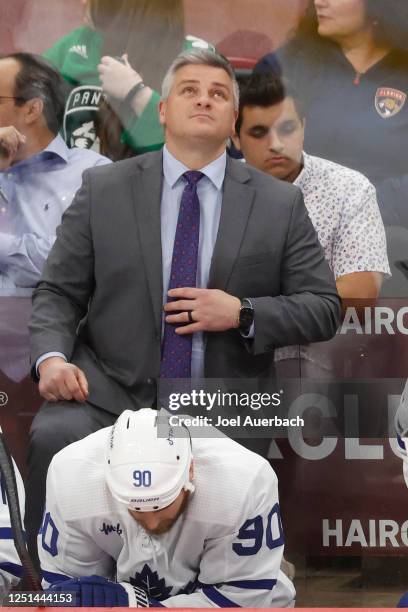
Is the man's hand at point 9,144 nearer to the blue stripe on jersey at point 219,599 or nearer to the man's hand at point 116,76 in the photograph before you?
the man's hand at point 116,76

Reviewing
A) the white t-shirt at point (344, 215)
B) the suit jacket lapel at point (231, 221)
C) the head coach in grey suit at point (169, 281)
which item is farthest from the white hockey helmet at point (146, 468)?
the white t-shirt at point (344, 215)

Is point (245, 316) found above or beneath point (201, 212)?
beneath

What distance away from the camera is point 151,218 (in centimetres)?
336

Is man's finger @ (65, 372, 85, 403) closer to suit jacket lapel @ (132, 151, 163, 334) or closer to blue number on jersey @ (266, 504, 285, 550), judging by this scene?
suit jacket lapel @ (132, 151, 163, 334)

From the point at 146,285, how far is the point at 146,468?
0.57 m

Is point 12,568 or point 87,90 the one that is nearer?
point 12,568

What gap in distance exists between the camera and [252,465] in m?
3.09

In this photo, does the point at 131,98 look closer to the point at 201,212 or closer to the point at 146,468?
the point at 201,212

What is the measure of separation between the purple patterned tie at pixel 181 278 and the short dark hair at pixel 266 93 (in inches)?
14.0

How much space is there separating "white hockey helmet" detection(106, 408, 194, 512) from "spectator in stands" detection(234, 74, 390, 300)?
76 centimetres

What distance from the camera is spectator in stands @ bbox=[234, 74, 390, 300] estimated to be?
3.48 m

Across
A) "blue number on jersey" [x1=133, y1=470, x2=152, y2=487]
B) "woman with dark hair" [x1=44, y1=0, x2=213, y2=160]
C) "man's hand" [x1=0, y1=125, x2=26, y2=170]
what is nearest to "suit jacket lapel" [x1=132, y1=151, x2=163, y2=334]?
"woman with dark hair" [x1=44, y1=0, x2=213, y2=160]

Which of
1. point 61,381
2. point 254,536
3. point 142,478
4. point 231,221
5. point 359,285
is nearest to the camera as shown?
point 142,478

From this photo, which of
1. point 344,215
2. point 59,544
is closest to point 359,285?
point 344,215
